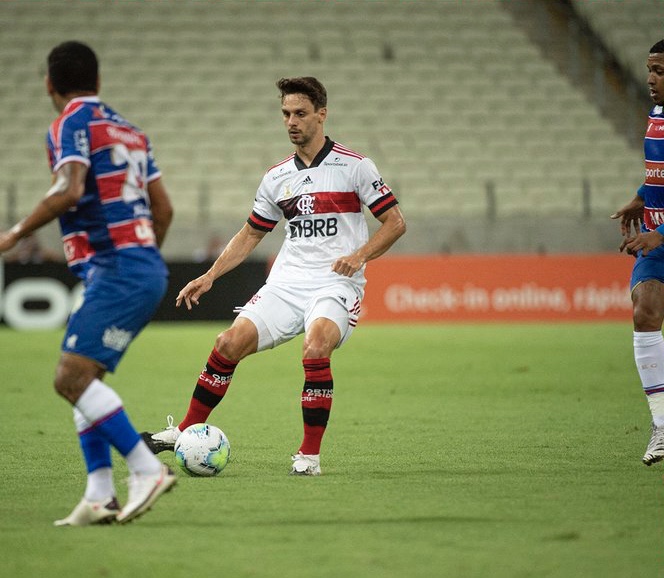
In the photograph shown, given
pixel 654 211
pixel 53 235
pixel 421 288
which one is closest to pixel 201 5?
pixel 53 235

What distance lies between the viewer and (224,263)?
7.14 metres

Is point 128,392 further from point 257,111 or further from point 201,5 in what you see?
point 201,5

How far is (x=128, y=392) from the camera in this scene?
36.5ft

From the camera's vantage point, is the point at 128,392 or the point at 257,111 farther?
the point at 257,111

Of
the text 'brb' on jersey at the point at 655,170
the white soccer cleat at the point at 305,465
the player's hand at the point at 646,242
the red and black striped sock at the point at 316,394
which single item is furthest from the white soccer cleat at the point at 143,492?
the text 'brb' on jersey at the point at 655,170

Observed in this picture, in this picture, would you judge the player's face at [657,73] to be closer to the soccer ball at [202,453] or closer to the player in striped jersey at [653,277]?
the player in striped jersey at [653,277]

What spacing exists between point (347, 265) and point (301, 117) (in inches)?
37.8

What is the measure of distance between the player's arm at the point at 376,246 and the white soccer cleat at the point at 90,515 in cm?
205

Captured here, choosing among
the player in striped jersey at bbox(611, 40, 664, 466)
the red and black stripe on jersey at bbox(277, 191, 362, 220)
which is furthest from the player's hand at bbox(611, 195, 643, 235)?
the red and black stripe on jersey at bbox(277, 191, 362, 220)

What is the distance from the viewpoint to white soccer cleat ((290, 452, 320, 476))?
21.2 feet

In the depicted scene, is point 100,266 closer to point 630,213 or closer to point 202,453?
point 202,453

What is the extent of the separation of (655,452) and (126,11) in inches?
841

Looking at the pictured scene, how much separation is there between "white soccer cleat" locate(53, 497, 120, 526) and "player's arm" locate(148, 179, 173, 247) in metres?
1.19

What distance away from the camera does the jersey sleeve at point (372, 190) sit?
689 cm
